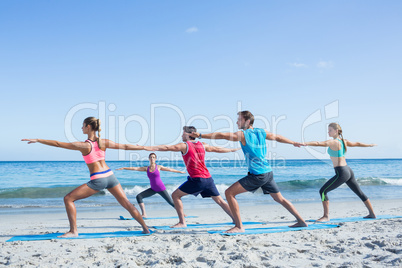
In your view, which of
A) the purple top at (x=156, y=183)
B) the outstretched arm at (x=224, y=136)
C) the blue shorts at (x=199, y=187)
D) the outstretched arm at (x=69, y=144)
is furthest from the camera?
the purple top at (x=156, y=183)

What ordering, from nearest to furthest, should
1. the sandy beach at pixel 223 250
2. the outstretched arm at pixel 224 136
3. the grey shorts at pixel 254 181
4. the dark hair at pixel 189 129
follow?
1. the sandy beach at pixel 223 250
2. the outstretched arm at pixel 224 136
3. the grey shorts at pixel 254 181
4. the dark hair at pixel 189 129

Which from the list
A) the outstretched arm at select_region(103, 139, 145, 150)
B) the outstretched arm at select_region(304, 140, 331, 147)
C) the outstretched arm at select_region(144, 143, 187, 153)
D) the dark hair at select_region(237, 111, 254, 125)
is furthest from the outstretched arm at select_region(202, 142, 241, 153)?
the outstretched arm at select_region(103, 139, 145, 150)

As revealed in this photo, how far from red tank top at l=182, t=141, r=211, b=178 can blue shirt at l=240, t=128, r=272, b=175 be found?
989 millimetres

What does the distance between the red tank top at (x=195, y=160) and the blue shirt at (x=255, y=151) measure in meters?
0.99

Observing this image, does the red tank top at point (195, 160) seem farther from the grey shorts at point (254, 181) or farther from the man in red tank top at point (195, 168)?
the grey shorts at point (254, 181)

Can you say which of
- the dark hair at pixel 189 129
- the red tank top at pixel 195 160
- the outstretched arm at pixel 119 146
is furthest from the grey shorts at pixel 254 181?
the outstretched arm at pixel 119 146

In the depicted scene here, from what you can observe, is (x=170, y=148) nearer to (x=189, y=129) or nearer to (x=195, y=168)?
(x=189, y=129)

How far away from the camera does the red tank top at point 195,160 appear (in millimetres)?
6122

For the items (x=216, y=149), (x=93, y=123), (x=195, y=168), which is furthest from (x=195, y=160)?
(x=93, y=123)

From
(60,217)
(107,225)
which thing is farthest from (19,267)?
(60,217)

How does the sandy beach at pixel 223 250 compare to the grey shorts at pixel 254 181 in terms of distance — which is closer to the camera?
the sandy beach at pixel 223 250

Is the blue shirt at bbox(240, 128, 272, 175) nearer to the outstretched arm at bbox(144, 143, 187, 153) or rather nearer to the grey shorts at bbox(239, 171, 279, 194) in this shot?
the grey shorts at bbox(239, 171, 279, 194)

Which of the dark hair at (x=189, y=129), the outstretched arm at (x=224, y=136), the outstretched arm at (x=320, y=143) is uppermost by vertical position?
the dark hair at (x=189, y=129)

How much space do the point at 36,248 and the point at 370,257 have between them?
4370 millimetres
